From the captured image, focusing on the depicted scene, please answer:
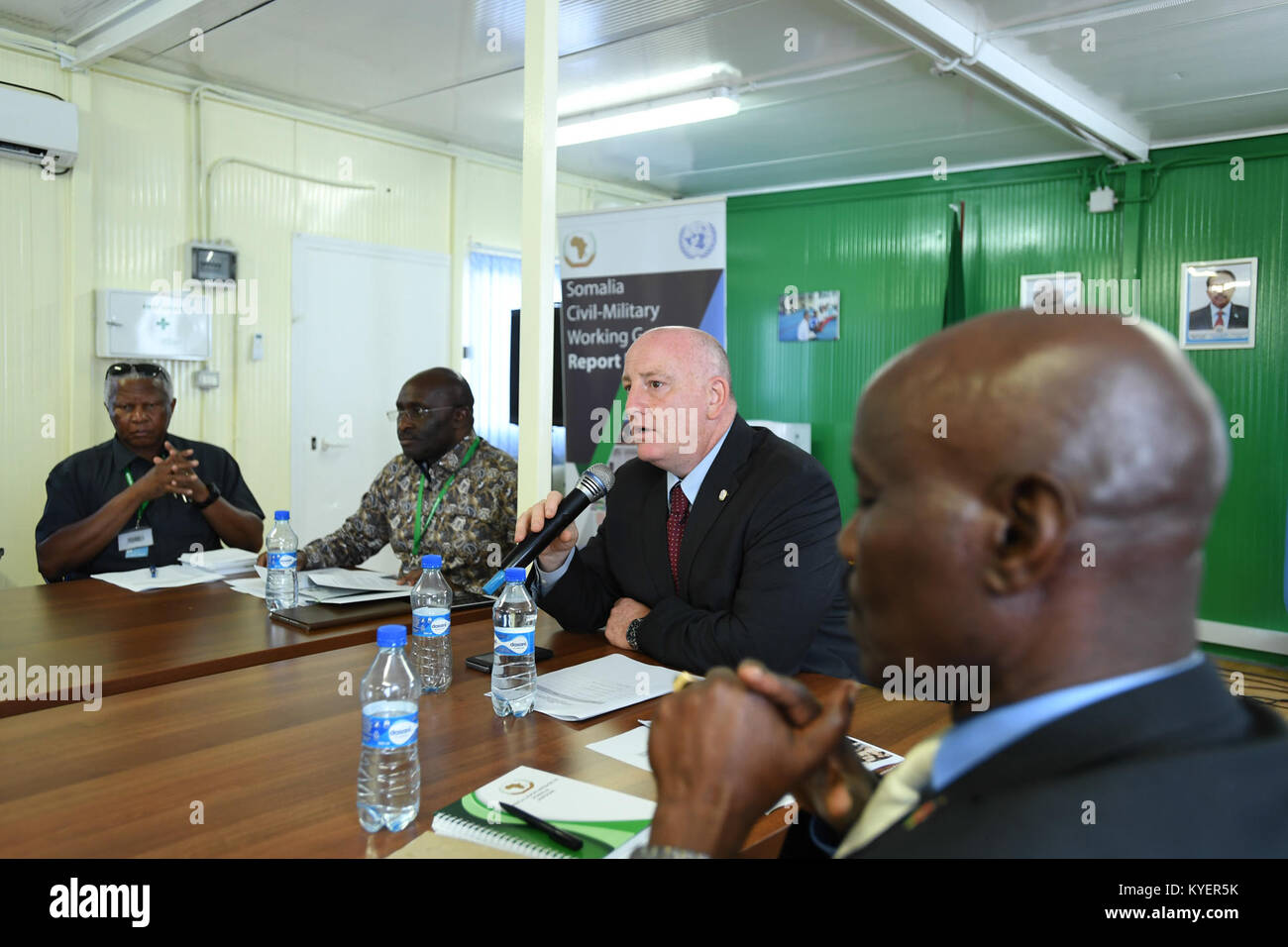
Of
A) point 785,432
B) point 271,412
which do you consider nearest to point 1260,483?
point 785,432

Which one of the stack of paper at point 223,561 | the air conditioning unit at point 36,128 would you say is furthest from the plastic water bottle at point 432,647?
the air conditioning unit at point 36,128

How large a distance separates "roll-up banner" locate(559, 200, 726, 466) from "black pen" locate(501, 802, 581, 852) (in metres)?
3.46

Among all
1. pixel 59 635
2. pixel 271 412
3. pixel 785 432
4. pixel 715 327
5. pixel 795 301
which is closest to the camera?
pixel 59 635

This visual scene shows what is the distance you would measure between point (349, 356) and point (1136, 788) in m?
6.03

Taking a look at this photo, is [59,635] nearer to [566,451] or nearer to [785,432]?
[566,451]

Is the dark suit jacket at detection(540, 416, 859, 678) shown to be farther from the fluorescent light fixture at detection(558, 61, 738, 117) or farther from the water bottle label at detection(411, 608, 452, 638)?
the fluorescent light fixture at detection(558, 61, 738, 117)

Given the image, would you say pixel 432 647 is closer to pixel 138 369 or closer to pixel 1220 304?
pixel 138 369

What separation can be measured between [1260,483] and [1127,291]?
1482mm

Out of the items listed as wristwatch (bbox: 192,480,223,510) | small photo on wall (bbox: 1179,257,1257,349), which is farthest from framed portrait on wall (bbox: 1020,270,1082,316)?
wristwatch (bbox: 192,480,223,510)

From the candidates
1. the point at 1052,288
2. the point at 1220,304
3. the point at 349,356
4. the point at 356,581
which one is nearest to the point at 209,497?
the point at 356,581

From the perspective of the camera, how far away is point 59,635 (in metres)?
2.20

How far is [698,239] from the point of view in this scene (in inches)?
181

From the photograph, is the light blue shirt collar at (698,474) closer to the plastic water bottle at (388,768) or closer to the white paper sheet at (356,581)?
the white paper sheet at (356,581)

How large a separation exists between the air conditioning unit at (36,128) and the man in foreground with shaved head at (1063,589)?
16.7 ft
